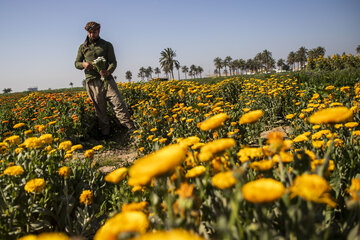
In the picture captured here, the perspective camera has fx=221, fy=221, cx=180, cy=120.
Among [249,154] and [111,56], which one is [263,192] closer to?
[249,154]

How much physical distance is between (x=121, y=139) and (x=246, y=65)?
106 metres

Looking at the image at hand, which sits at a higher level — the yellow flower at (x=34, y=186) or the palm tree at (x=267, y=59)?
the palm tree at (x=267, y=59)

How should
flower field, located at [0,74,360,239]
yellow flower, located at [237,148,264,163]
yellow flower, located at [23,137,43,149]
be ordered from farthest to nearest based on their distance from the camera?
yellow flower, located at [23,137,43,149]
yellow flower, located at [237,148,264,163]
flower field, located at [0,74,360,239]

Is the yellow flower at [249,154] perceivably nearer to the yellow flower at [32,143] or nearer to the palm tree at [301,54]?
the yellow flower at [32,143]

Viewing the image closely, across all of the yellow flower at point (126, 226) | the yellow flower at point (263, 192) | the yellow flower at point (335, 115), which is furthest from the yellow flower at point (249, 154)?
the yellow flower at point (126, 226)

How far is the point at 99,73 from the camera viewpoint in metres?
5.10

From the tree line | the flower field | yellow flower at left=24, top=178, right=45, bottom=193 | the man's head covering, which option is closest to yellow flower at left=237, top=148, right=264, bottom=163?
the flower field

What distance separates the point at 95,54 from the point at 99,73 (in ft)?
1.56

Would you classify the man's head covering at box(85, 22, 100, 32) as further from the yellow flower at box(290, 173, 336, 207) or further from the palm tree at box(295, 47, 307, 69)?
the palm tree at box(295, 47, 307, 69)

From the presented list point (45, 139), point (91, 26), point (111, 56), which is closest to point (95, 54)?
point (111, 56)

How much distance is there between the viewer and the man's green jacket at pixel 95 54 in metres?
5.13

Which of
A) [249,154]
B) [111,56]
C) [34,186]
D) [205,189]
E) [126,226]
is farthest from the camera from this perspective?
[111,56]

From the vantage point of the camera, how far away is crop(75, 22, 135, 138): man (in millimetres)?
5043

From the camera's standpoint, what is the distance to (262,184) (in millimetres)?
963
